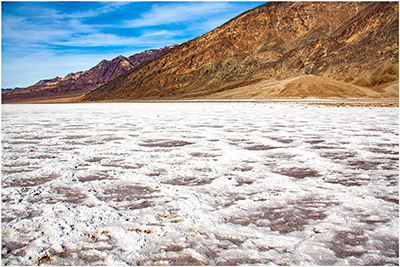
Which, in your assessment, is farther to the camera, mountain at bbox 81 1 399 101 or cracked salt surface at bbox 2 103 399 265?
mountain at bbox 81 1 399 101

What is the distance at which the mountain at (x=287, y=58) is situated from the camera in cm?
4841

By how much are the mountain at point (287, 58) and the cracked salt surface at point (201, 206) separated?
144ft

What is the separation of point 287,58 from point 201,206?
61.3 m

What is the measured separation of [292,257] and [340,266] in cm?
27

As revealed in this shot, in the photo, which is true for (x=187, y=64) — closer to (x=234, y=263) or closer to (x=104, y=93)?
(x=104, y=93)

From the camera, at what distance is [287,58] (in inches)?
2349

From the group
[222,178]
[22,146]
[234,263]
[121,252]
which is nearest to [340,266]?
[234,263]

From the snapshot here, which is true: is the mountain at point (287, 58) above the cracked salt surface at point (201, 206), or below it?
above

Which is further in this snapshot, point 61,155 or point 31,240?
point 61,155

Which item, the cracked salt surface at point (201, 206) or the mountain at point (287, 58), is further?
the mountain at point (287, 58)

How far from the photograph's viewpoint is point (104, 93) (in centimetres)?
8556

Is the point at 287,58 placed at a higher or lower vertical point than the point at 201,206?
higher

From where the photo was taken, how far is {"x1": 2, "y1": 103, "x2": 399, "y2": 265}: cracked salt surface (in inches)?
77.7

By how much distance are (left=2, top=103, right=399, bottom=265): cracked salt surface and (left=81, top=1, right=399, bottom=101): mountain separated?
4395 cm
